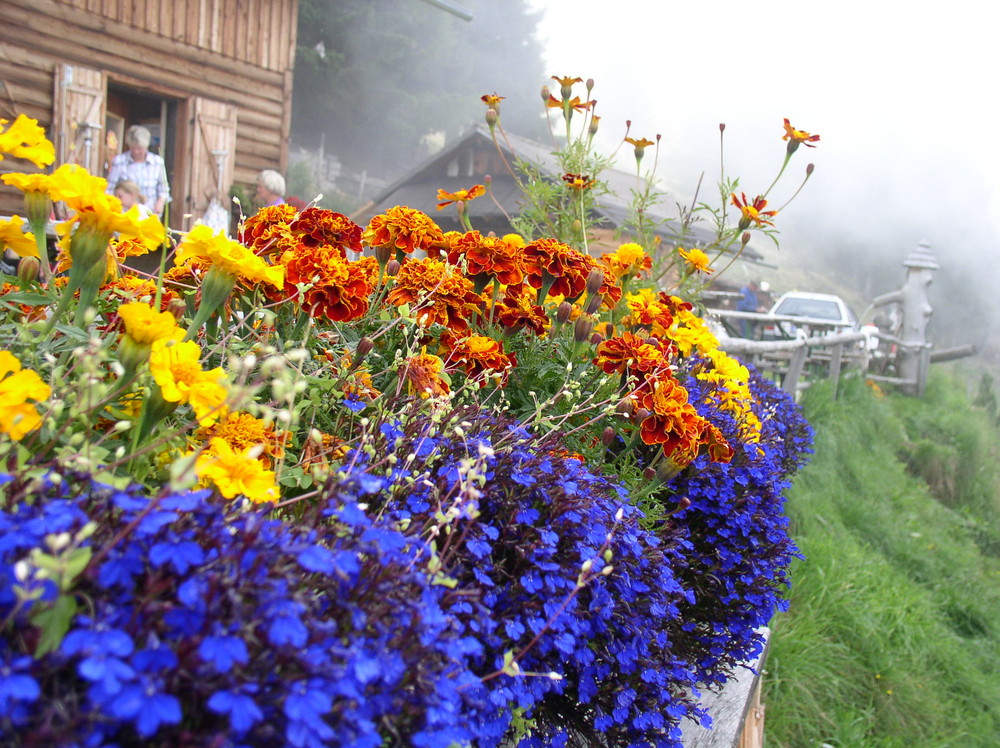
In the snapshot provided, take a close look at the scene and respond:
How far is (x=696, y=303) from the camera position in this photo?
8.43ft

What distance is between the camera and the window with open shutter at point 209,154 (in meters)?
→ 7.90

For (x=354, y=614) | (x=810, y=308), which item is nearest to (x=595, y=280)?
(x=354, y=614)

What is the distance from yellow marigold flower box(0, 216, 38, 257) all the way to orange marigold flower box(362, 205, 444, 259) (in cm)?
62

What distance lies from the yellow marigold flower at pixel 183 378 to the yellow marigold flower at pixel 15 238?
1.26ft

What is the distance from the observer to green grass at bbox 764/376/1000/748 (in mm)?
2760

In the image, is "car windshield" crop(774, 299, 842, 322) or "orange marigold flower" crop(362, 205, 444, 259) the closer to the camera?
"orange marigold flower" crop(362, 205, 444, 259)

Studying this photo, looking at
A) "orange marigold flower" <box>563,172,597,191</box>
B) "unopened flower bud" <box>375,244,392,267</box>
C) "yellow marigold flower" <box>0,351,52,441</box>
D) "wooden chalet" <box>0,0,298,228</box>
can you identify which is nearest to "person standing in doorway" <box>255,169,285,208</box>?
"wooden chalet" <box>0,0,298,228</box>

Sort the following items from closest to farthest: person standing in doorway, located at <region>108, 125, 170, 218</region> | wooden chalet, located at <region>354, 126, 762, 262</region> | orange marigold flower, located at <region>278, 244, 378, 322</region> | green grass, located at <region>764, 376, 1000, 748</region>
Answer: orange marigold flower, located at <region>278, 244, 378, 322</region>, green grass, located at <region>764, 376, 1000, 748</region>, person standing in doorway, located at <region>108, 125, 170, 218</region>, wooden chalet, located at <region>354, 126, 762, 262</region>

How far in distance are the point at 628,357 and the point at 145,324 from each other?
0.95 meters

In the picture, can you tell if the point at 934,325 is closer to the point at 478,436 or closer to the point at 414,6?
the point at 414,6

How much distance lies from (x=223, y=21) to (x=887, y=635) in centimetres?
829

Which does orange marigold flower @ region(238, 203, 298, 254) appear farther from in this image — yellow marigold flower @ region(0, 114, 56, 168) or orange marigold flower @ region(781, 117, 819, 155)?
orange marigold flower @ region(781, 117, 819, 155)

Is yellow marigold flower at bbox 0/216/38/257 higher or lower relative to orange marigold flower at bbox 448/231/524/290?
lower

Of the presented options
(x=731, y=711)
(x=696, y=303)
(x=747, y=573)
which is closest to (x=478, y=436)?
(x=747, y=573)
